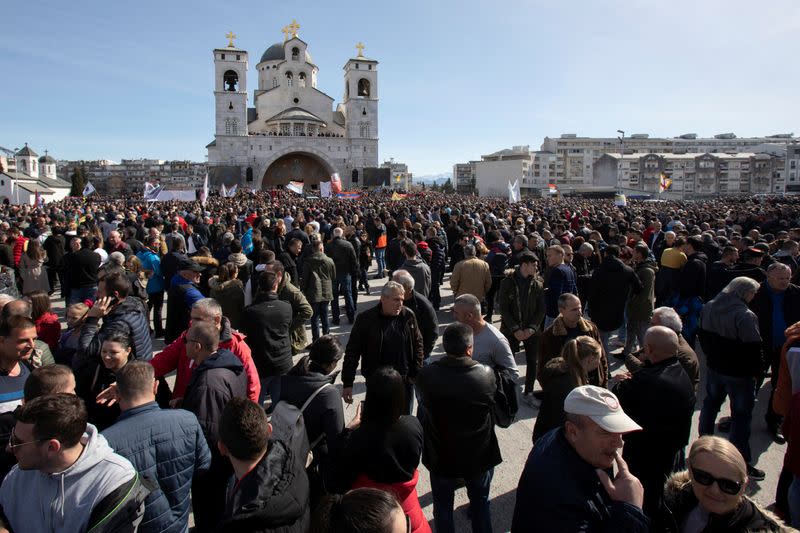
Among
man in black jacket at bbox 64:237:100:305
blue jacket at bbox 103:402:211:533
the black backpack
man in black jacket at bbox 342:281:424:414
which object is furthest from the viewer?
man in black jacket at bbox 64:237:100:305

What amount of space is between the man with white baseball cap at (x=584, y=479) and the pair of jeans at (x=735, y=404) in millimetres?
2861

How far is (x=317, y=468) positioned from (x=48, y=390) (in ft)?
5.03

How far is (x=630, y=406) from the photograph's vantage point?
128 inches

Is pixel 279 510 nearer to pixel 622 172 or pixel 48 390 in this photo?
pixel 48 390

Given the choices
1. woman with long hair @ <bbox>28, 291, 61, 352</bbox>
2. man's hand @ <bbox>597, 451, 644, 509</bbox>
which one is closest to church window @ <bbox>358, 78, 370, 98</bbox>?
woman with long hair @ <bbox>28, 291, 61, 352</bbox>

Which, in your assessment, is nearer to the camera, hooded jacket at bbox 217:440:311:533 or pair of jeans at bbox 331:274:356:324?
hooded jacket at bbox 217:440:311:533

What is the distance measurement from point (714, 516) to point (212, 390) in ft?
8.86

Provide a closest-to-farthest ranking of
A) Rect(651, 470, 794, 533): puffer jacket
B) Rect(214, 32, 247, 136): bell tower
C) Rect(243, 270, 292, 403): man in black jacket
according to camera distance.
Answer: Rect(651, 470, 794, 533): puffer jacket < Rect(243, 270, 292, 403): man in black jacket < Rect(214, 32, 247, 136): bell tower

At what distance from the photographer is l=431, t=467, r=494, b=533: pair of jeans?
10.8 ft

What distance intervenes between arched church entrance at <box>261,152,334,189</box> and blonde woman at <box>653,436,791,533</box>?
59100 millimetres

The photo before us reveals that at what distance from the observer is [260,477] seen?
91.1 inches

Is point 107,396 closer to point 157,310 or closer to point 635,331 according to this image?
point 157,310

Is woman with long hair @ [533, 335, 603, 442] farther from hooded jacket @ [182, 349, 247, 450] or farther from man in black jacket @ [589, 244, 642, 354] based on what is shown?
man in black jacket @ [589, 244, 642, 354]

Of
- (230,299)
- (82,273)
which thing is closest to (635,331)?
(230,299)
